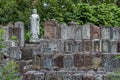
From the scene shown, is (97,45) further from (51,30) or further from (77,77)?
(77,77)

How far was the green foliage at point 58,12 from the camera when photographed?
74.3 feet

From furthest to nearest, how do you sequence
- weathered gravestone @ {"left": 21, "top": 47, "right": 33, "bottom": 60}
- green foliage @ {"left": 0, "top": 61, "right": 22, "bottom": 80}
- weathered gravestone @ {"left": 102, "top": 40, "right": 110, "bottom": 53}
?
weathered gravestone @ {"left": 21, "top": 47, "right": 33, "bottom": 60}
weathered gravestone @ {"left": 102, "top": 40, "right": 110, "bottom": 53}
green foliage @ {"left": 0, "top": 61, "right": 22, "bottom": 80}

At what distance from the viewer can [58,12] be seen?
2386 cm

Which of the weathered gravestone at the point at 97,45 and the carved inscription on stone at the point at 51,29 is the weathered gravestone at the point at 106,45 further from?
the carved inscription on stone at the point at 51,29

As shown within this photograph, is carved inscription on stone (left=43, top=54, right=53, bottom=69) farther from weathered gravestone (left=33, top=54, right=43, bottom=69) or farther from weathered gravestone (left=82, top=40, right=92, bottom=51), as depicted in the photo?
weathered gravestone (left=82, top=40, right=92, bottom=51)

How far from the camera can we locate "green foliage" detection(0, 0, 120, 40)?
22.7 metres

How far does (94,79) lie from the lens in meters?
8.67

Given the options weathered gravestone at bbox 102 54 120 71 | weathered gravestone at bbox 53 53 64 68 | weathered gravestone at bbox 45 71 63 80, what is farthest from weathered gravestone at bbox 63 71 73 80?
weathered gravestone at bbox 102 54 120 71

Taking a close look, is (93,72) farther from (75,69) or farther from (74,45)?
(74,45)

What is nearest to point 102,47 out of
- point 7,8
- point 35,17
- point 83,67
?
point 83,67

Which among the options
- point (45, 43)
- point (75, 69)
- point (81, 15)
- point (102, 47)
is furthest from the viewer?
point (81, 15)

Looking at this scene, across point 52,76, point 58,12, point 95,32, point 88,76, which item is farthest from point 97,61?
point 58,12

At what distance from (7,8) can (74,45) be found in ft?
30.3

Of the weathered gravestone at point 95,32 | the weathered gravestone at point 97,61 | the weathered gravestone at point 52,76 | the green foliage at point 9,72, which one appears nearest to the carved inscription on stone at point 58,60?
the weathered gravestone at point 52,76
